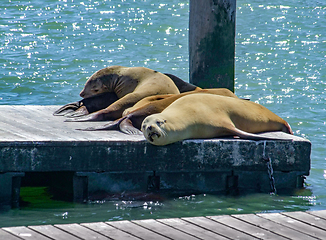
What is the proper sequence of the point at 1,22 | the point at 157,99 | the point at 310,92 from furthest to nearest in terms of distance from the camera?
the point at 1,22
the point at 310,92
the point at 157,99

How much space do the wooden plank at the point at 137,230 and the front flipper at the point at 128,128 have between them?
68.1 inches

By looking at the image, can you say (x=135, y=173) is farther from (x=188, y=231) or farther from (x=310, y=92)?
(x=310, y=92)

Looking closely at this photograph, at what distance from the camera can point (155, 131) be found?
4.48 metres

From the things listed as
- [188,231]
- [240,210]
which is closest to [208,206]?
[240,210]

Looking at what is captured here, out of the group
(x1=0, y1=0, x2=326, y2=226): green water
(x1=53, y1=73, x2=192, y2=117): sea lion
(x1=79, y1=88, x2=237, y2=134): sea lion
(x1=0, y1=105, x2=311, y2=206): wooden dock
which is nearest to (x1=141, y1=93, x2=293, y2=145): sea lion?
(x1=0, y1=105, x2=311, y2=206): wooden dock

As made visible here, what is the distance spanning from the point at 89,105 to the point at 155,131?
198 centimetres

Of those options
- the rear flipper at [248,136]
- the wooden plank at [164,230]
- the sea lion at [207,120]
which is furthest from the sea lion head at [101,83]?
the wooden plank at [164,230]

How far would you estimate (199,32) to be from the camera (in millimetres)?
6602

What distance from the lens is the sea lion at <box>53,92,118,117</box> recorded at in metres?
6.14

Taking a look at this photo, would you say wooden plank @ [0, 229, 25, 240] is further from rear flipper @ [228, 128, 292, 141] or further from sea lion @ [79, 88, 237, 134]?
rear flipper @ [228, 128, 292, 141]

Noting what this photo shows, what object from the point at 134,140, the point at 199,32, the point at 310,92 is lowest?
the point at 310,92

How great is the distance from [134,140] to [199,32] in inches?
96.9

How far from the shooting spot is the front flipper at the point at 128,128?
4921mm

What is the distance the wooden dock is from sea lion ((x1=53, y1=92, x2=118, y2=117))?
88 cm
